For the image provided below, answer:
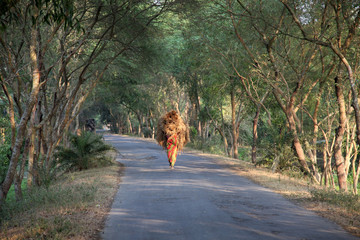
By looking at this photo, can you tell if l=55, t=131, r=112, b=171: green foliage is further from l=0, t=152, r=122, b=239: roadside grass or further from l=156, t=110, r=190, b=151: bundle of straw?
l=0, t=152, r=122, b=239: roadside grass

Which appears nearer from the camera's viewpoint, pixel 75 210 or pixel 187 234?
pixel 187 234

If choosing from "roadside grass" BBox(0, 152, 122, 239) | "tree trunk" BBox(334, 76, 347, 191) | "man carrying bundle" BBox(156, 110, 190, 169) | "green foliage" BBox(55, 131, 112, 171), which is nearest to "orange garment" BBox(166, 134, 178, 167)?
"man carrying bundle" BBox(156, 110, 190, 169)

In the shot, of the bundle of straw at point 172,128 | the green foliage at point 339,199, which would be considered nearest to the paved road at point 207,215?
the green foliage at point 339,199

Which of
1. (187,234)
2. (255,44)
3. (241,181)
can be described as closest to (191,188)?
(241,181)

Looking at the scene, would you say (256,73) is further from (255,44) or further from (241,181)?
(241,181)

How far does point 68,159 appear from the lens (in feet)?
59.0

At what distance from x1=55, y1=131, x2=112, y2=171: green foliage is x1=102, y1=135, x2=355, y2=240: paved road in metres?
5.68

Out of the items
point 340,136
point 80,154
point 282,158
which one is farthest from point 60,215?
point 282,158

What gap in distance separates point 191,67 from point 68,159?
47.0 feet

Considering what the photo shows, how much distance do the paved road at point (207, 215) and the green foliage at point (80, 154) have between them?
5682mm

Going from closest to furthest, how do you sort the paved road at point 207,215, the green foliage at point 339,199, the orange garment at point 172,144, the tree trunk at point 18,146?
the paved road at point 207,215 < the green foliage at point 339,199 < the tree trunk at point 18,146 < the orange garment at point 172,144

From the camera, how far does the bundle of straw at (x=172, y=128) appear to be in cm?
1683

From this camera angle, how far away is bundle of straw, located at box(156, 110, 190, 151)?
55.2 feet

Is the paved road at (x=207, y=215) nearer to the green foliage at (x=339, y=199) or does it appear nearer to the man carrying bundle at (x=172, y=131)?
the green foliage at (x=339, y=199)
